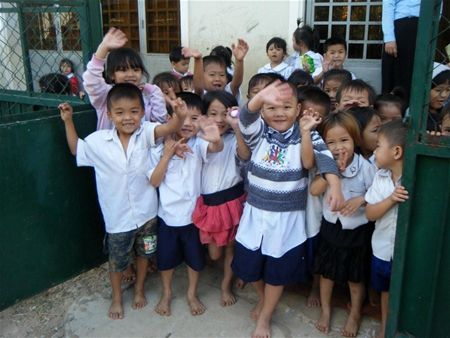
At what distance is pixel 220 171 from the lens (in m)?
2.38

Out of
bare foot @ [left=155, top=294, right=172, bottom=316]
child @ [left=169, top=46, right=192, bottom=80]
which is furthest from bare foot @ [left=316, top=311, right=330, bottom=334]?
child @ [left=169, top=46, right=192, bottom=80]

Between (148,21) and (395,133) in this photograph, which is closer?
(395,133)

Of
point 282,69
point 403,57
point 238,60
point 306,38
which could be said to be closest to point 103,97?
point 238,60

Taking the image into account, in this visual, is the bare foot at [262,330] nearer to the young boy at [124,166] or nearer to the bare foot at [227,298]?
the bare foot at [227,298]

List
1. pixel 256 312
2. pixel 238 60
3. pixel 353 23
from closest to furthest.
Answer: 1. pixel 256 312
2. pixel 238 60
3. pixel 353 23

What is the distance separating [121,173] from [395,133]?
4.30 feet

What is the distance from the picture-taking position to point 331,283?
229cm

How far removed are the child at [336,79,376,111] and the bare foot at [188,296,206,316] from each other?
1335 mm

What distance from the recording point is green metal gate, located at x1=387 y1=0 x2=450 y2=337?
1648mm

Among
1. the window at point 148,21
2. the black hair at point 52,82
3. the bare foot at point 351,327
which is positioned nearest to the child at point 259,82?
the bare foot at point 351,327

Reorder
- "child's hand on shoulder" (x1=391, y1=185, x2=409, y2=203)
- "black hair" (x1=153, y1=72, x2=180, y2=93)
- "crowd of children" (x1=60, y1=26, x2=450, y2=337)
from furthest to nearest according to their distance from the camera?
1. "black hair" (x1=153, y1=72, x2=180, y2=93)
2. "crowd of children" (x1=60, y1=26, x2=450, y2=337)
3. "child's hand on shoulder" (x1=391, y1=185, x2=409, y2=203)

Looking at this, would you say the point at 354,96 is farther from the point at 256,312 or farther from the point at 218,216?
the point at 256,312

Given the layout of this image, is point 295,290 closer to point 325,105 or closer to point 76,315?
point 325,105

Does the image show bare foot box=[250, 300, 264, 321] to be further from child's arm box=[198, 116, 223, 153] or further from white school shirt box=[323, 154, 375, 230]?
child's arm box=[198, 116, 223, 153]
